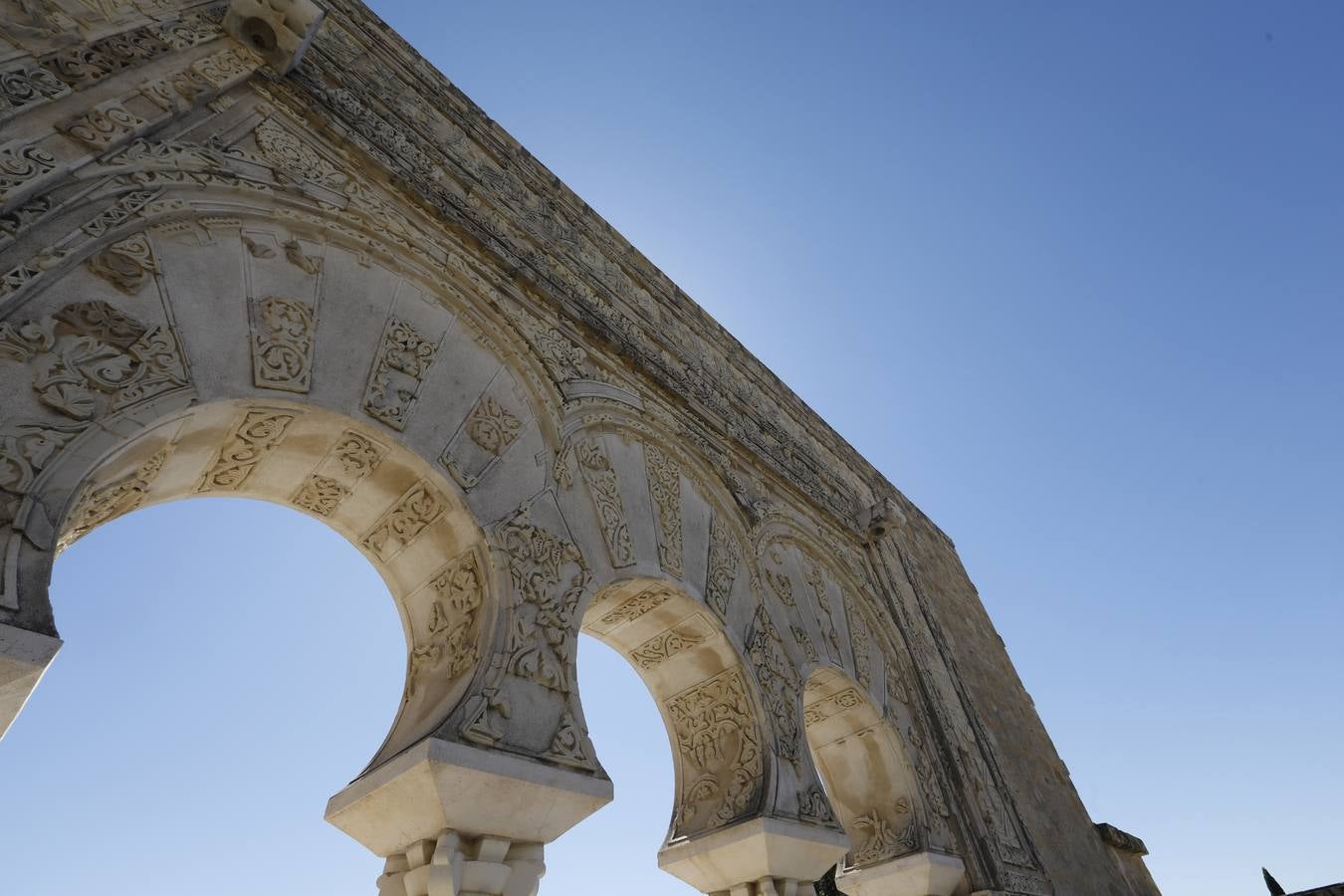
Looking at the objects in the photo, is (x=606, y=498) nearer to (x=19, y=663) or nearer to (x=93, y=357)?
(x=93, y=357)

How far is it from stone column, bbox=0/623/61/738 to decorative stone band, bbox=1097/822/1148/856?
27.2 feet

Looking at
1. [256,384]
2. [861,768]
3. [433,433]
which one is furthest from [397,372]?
[861,768]

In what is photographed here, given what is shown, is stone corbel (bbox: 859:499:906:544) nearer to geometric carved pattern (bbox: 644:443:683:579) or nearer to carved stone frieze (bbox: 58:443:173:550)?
geometric carved pattern (bbox: 644:443:683:579)

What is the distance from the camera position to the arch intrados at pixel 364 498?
8.21 ft

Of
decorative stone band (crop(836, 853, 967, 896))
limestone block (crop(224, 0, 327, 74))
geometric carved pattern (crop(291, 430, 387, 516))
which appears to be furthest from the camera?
decorative stone band (crop(836, 853, 967, 896))

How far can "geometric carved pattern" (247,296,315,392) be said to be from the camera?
2.58 m

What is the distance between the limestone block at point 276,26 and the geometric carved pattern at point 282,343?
1.31 meters

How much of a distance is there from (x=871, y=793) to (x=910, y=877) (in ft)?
1.80

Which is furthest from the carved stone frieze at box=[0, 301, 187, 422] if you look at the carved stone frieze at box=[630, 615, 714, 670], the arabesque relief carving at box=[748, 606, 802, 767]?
the arabesque relief carving at box=[748, 606, 802, 767]

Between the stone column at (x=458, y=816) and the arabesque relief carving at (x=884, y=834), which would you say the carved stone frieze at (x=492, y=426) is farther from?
the arabesque relief carving at (x=884, y=834)

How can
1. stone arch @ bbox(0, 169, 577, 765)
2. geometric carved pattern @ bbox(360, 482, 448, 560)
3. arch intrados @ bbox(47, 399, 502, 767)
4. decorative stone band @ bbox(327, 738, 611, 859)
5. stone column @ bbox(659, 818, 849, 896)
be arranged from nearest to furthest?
stone arch @ bbox(0, 169, 577, 765) → decorative stone band @ bbox(327, 738, 611, 859) → arch intrados @ bbox(47, 399, 502, 767) → geometric carved pattern @ bbox(360, 482, 448, 560) → stone column @ bbox(659, 818, 849, 896)

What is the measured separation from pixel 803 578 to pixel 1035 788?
3.28m

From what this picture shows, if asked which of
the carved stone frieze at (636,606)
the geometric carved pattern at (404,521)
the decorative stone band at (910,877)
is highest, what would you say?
the geometric carved pattern at (404,521)

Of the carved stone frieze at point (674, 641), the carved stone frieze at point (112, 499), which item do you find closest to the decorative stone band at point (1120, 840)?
the carved stone frieze at point (674, 641)
